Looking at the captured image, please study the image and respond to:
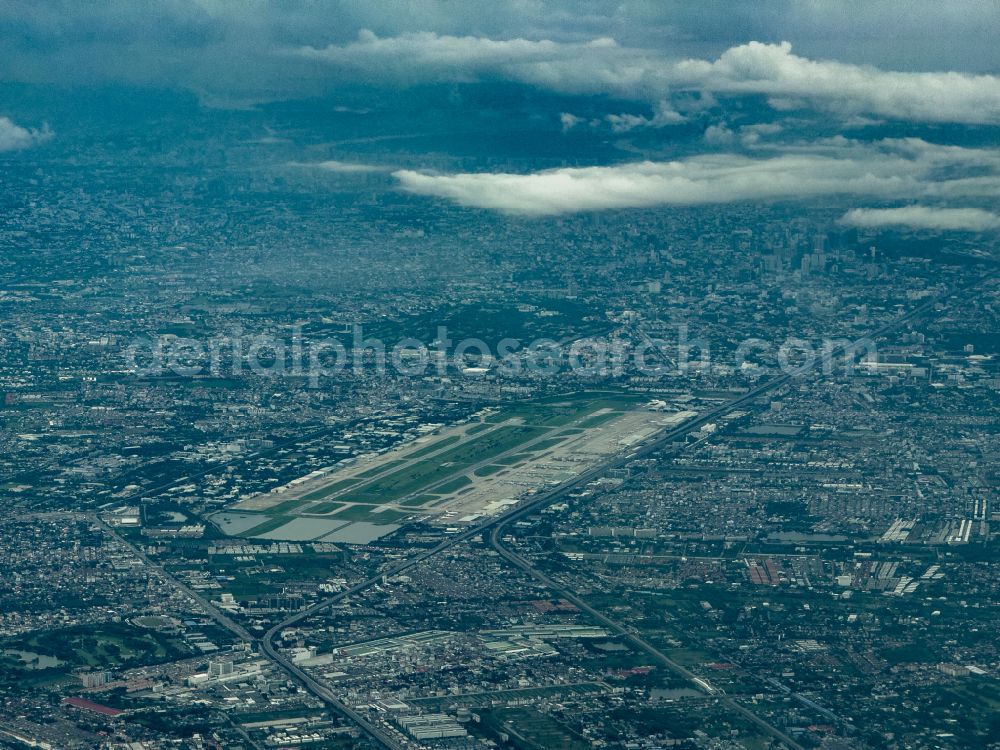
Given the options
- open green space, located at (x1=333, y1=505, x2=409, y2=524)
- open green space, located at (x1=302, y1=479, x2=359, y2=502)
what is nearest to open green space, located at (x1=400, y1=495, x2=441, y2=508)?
open green space, located at (x1=333, y1=505, x2=409, y2=524)

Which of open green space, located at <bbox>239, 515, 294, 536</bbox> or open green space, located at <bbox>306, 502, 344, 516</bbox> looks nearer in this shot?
open green space, located at <bbox>239, 515, 294, 536</bbox>

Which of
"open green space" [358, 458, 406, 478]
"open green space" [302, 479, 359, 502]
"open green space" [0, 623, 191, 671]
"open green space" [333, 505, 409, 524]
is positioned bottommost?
"open green space" [0, 623, 191, 671]

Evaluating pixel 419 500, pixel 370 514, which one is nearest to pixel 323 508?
pixel 370 514

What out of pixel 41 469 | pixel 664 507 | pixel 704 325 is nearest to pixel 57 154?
pixel 704 325

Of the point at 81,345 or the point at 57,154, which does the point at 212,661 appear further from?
the point at 57,154

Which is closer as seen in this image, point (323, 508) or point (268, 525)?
point (268, 525)

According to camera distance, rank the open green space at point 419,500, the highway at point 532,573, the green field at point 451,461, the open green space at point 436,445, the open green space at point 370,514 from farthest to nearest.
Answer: the open green space at point 436,445
the open green space at point 419,500
the green field at point 451,461
the open green space at point 370,514
the highway at point 532,573

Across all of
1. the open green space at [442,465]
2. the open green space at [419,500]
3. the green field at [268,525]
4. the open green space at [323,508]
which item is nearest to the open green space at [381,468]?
the open green space at [442,465]

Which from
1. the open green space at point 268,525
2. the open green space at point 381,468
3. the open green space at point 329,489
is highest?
the open green space at point 381,468

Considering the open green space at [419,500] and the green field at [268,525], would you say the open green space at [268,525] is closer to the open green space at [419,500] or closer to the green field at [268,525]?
the green field at [268,525]

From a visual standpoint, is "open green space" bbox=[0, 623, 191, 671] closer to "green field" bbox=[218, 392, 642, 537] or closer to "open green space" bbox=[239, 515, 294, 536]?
"open green space" bbox=[239, 515, 294, 536]

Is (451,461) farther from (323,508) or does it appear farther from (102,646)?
(102,646)

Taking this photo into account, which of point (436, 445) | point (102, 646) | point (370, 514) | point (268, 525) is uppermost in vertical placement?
point (436, 445)
